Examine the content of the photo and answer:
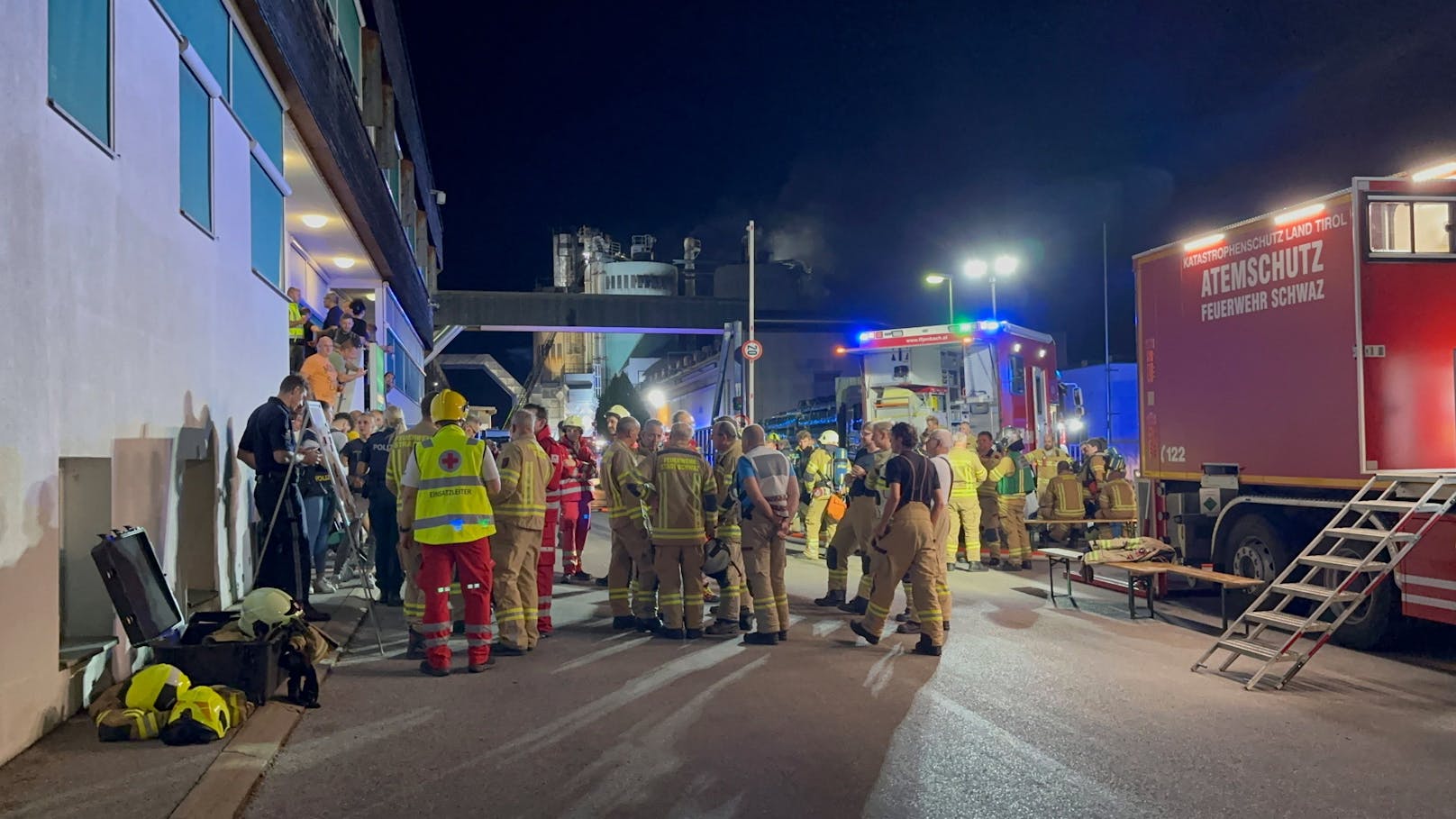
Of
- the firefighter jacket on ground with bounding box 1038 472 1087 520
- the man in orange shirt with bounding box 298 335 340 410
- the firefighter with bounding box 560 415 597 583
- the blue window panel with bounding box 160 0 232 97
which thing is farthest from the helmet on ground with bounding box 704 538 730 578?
the firefighter jacket on ground with bounding box 1038 472 1087 520

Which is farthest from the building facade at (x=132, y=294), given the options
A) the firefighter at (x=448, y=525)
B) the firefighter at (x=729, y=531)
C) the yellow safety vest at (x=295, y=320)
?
the firefighter at (x=729, y=531)

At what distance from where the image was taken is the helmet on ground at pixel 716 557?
29.4ft

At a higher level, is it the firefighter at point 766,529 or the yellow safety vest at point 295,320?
the yellow safety vest at point 295,320

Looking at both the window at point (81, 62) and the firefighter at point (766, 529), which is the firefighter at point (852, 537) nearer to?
the firefighter at point (766, 529)

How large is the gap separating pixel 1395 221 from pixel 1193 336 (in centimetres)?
236

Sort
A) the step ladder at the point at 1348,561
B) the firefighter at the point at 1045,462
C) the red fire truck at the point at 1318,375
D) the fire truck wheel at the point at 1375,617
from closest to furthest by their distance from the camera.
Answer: the step ladder at the point at 1348,561, the fire truck wheel at the point at 1375,617, the red fire truck at the point at 1318,375, the firefighter at the point at 1045,462

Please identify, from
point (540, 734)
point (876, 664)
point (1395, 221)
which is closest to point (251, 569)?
point (540, 734)

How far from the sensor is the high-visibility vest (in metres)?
7.21

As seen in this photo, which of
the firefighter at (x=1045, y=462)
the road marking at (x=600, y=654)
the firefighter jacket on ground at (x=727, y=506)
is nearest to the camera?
the road marking at (x=600, y=654)

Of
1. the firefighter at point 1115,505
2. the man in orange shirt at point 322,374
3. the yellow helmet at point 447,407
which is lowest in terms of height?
the firefighter at point 1115,505

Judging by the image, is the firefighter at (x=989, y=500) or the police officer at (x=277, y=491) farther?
the firefighter at (x=989, y=500)

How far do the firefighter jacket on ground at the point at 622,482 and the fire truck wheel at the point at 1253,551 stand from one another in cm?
601

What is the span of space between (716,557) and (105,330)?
5.09 metres

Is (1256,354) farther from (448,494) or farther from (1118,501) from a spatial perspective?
(448,494)
